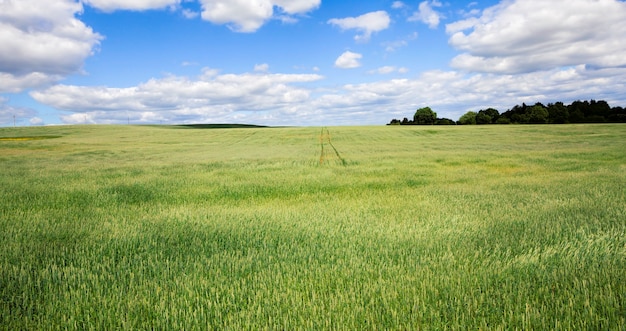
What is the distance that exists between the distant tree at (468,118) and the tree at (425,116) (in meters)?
11.6

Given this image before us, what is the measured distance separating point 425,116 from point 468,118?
18.6m

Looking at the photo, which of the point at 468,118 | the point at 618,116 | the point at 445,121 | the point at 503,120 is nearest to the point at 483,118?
the point at 503,120

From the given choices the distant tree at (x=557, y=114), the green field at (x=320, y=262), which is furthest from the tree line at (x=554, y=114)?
the green field at (x=320, y=262)

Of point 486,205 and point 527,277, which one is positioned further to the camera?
point 486,205

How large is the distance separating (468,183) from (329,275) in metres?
11.1

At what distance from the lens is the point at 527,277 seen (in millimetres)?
4816

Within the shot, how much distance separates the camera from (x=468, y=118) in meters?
156

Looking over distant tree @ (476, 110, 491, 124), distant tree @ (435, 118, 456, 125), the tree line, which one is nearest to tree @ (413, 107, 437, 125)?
the tree line

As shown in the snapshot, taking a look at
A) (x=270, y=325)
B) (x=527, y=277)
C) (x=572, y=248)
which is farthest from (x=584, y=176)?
(x=270, y=325)

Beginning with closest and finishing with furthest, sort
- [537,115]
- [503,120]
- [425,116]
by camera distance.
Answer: [537,115]
[503,120]
[425,116]

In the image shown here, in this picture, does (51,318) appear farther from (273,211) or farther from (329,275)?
(273,211)

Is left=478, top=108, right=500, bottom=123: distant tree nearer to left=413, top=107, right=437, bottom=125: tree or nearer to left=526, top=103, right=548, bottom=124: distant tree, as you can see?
left=526, top=103, right=548, bottom=124: distant tree

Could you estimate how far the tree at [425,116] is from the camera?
153 metres

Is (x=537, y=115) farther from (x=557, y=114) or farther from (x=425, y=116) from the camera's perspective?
(x=425, y=116)
